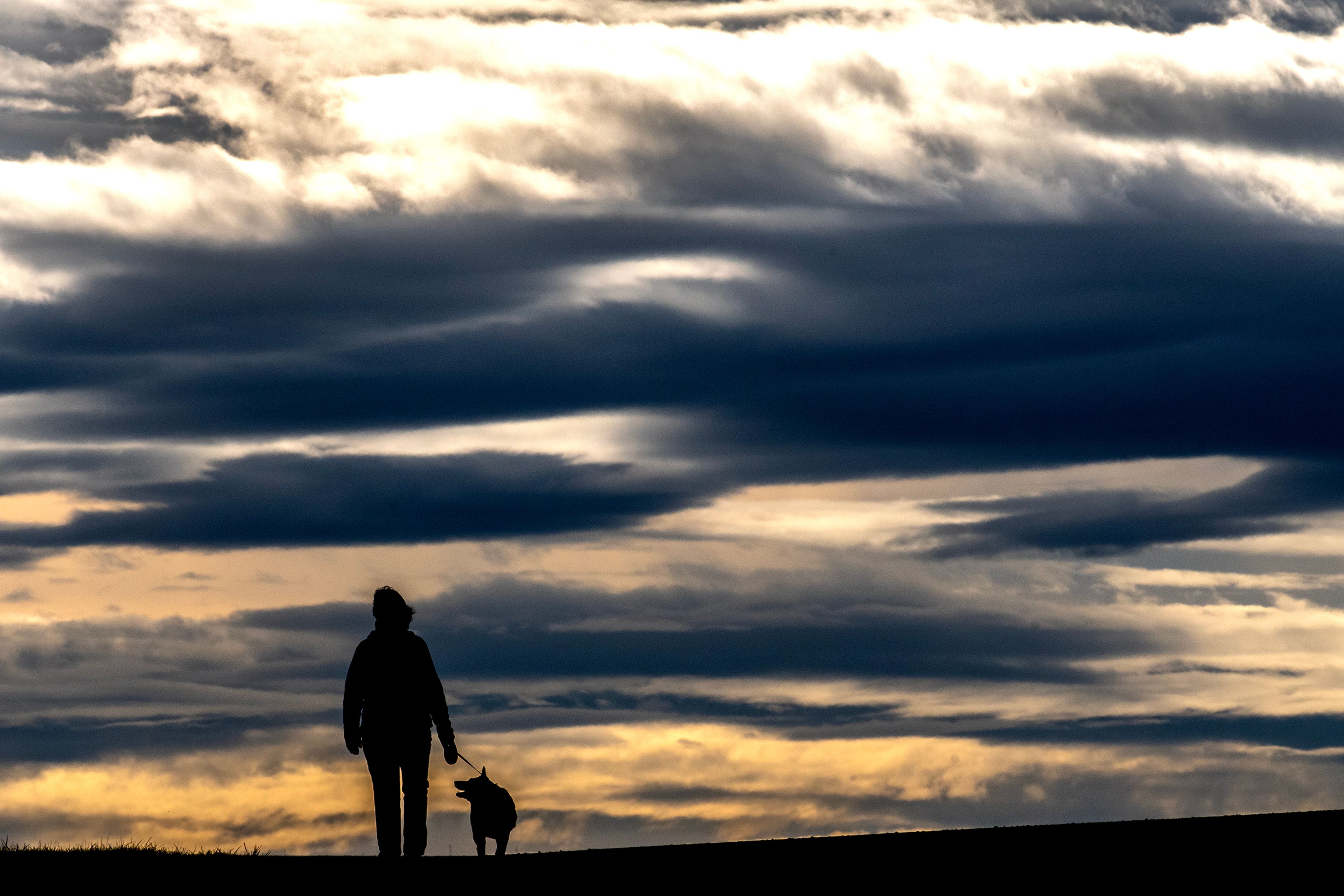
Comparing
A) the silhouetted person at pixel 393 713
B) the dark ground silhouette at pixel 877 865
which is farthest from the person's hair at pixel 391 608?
the dark ground silhouette at pixel 877 865

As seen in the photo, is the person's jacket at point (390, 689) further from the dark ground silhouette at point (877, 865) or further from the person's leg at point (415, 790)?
the dark ground silhouette at point (877, 865)

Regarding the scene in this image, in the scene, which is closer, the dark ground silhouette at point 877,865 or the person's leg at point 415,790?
the dark ground silhouette at point 877,865

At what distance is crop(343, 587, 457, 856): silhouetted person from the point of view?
15.6 meters

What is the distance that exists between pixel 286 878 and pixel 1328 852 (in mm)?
7981

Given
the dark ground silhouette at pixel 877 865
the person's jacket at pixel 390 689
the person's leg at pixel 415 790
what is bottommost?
the dark ground silhouette at pixel 877 865

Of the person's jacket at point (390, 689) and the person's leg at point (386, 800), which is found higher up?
the person's jacket at point (390, 689)

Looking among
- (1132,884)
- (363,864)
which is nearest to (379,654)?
(363,864)

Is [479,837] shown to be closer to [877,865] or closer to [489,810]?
[489,810]

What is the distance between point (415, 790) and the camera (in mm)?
15766

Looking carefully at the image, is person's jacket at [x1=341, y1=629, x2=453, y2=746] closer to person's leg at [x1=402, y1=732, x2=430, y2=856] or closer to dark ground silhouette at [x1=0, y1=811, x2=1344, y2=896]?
person's leg at [x1=402, y1=732, x2=430, y2=856]

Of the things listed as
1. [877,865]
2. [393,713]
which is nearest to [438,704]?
[393,713]

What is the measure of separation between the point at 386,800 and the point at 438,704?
0.93 m

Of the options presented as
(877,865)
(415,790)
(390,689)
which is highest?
(390,689)

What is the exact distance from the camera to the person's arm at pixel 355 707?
51.6ft
